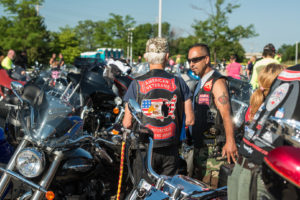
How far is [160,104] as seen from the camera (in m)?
2.79

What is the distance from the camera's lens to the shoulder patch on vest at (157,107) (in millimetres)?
2770

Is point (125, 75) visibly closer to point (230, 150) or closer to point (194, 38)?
point (230, 150)

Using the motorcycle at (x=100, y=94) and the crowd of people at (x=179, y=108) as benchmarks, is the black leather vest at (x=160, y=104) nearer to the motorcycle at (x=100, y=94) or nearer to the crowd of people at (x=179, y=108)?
the crowd of people at (x=179, y=108)

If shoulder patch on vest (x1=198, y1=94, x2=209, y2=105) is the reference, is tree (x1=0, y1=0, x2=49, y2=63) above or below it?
above

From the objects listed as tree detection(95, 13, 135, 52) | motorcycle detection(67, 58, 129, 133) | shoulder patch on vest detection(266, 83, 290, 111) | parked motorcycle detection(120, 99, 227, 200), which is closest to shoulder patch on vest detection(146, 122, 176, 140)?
parked motorcycle detection(120, 99, 227, 200)

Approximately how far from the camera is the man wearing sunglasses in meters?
3.08

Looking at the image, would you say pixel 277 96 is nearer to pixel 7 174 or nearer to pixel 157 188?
pixel 157 188

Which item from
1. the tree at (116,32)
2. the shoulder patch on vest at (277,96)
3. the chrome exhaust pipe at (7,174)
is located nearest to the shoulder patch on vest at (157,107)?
the chrome exhaust pipe at (7,174)

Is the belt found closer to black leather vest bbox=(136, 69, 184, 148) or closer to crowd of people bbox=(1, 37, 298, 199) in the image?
crowd of people bbox=(1, 37, 298, 199)

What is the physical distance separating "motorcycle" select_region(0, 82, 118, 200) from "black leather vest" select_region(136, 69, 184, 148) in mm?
552

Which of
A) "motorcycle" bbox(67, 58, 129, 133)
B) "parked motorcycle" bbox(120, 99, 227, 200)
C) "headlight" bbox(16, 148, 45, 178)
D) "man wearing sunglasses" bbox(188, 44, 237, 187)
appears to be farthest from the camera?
"motorcycle" bbox(67, 58, 129, 133)

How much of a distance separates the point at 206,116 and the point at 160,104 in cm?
71

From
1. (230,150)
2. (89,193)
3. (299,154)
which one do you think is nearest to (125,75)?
(89,193)

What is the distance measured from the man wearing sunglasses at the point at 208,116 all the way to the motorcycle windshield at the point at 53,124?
4.35 ft
